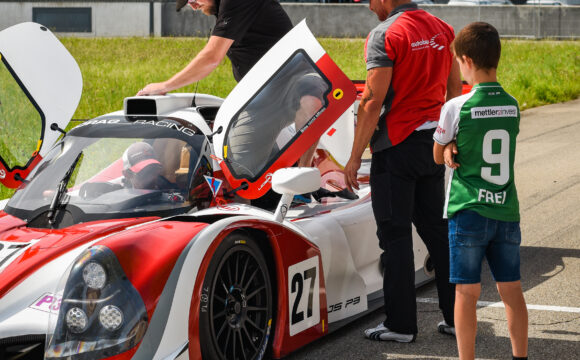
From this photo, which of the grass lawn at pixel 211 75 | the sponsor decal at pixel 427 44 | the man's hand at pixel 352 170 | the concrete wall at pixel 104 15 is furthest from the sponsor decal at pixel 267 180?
the concrete wall at pixel 104 15

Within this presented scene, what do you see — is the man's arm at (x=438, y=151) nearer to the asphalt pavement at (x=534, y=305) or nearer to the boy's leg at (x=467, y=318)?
the boy's leg at (x=467, y=318)

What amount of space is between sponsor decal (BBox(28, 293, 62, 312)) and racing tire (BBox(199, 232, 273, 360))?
1.97 feet

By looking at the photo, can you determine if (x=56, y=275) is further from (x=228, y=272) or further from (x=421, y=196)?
(x=421, y=196)

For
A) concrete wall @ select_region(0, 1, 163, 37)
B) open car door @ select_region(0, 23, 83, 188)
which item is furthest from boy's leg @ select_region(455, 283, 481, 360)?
concrete wall @ select_region(0, 1, 163, 37)

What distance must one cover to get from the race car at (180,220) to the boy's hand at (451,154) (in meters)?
0.76

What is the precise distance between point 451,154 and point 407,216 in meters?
0.86

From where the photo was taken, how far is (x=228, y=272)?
400 centimetres

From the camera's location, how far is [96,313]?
3.48m

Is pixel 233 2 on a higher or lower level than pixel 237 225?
higher

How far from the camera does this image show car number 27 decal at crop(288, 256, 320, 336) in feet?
14.4

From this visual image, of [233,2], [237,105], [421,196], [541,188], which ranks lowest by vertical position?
[541,188]

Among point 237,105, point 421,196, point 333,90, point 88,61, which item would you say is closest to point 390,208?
point 421,196

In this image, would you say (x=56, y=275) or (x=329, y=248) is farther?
(x=329, y=248)

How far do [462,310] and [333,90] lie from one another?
138 cm
